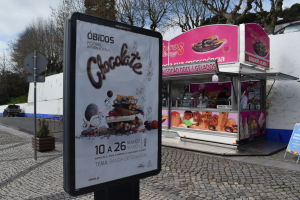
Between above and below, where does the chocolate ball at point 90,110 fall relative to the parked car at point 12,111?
above

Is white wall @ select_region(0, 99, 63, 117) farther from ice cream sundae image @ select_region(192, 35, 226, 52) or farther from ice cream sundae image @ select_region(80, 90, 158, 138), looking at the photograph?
ice cream sundae image @ select_region(80, 90, 158, 138)

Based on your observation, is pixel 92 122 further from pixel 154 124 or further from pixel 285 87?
pixel 285 87

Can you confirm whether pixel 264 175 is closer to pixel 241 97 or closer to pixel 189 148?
pixel 189 148

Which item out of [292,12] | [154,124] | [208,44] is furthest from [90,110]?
[292,12]

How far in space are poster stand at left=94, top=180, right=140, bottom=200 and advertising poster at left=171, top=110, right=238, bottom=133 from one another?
637cm

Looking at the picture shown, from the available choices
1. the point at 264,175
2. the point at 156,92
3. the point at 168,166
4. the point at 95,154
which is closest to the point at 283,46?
the point at 264,175

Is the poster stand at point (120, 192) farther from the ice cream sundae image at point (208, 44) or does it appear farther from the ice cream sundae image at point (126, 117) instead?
the ice cream sundae image at point (208, 44)

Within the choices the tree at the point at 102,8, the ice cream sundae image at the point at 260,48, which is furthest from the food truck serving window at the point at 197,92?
the tree at the point at 102,8

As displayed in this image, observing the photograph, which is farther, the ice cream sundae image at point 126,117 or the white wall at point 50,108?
the white wall at point 50,108

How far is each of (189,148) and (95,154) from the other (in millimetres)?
6229

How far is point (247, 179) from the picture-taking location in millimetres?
4855

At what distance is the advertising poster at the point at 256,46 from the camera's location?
8184 millimetres

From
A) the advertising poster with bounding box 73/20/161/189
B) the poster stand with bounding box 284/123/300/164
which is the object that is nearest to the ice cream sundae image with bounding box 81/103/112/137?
the advertising poster with bounding box 73/20/161/189

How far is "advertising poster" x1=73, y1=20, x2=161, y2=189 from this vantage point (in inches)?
69.0
